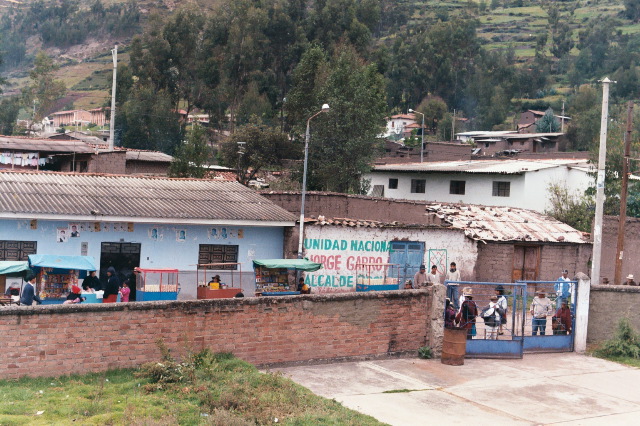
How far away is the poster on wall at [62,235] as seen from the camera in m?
20.8

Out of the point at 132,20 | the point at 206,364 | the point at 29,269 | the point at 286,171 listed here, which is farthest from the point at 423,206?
the point at 132,20

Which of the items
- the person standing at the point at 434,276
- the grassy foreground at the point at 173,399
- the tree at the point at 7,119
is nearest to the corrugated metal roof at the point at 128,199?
the person standing at the point at 434,276

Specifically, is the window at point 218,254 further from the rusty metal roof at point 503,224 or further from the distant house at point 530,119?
the distant house at point 530,119

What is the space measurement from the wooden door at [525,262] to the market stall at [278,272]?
832cm

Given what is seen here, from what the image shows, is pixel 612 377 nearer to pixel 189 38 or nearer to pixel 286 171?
pixel 286 171

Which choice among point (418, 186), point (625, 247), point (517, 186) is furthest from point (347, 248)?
point (418, 186)

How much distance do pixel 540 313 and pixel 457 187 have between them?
20189 millimetres

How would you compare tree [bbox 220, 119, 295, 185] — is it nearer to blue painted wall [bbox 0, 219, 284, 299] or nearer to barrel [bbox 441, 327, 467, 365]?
blue painted wall [bbox 0, 219, 284, 299]

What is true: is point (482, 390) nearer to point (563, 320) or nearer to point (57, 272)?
point (563, 320)

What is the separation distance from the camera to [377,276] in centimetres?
2533

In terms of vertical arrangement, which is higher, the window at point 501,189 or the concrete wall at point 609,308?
the window at point 501,189

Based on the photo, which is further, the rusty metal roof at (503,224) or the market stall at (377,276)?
the rusty metal roof at (503,224)

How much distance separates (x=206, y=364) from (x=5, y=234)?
33.1ft

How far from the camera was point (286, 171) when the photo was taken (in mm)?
49531
